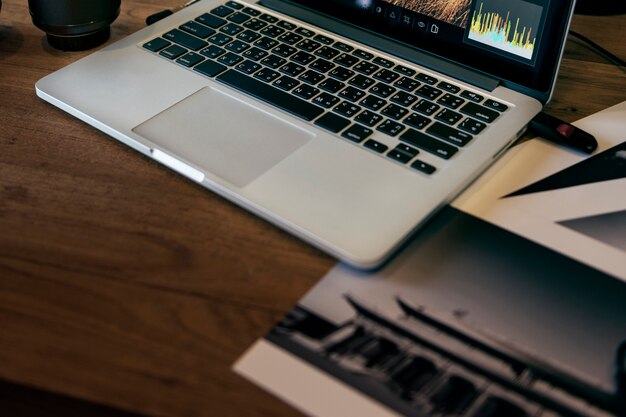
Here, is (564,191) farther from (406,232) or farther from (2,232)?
(2,232)

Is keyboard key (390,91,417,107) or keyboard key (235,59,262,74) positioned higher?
keyboard key (390,91,417,107)

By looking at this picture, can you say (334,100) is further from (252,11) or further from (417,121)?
(252,11)

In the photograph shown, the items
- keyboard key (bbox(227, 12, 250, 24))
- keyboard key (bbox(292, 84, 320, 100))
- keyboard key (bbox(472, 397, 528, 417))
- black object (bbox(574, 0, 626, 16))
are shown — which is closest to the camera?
keyboard key (bbox(472, 397, 528, 417))

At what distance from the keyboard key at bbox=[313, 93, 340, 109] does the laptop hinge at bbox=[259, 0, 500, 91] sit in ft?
0.32

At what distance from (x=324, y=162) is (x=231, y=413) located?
0.77 feet

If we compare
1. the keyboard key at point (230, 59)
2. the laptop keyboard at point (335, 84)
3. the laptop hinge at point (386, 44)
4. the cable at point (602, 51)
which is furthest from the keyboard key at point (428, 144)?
the cable at point (602, 51)

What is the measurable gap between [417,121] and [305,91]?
0.12 metres

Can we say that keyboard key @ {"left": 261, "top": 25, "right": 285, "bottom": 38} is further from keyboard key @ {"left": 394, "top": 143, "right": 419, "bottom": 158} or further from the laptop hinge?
keyboard key @ {"left": 394, "top": 143, "right": 419, "bottom": 158}

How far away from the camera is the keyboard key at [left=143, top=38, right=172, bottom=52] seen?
720 mm

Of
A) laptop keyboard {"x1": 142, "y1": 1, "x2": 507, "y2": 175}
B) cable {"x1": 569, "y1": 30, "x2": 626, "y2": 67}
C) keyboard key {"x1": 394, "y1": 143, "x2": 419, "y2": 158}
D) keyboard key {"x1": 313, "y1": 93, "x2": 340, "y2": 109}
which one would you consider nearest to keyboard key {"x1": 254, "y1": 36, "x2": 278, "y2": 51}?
laptop keyboard {"x1": 142, "y1": 1, "x2": 507, "y2": 175}

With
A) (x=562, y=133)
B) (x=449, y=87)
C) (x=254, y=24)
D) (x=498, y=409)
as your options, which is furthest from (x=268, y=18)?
(x=498, y=409)

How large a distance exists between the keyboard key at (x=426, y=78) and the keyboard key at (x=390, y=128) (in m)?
0.08

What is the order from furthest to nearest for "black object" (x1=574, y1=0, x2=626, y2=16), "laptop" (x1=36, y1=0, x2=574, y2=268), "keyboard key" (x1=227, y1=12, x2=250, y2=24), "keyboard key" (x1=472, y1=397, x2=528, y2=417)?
1. "black object" (x1=574, y1=0, x2=626, y2=16)
2. "keyboard key" (x1=227, y1=12, x2=250, y2=24)
3. "laptop" (x1=36, y1=0, x2=574, y2=268)
4. "keyboard key" (x1=472, y1=397, x2=528, y2=417)

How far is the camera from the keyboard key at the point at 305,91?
2.15ft
